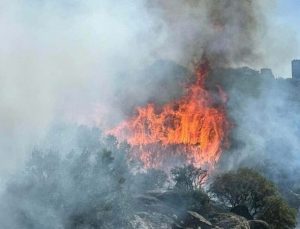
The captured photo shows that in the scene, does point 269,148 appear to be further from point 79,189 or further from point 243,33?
point 79,189

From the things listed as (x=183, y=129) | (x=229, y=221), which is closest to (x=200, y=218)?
(x=229, y=221)

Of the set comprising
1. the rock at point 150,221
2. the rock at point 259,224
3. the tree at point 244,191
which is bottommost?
the rock at point 150,221

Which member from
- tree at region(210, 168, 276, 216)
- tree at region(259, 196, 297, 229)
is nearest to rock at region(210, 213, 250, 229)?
tree at region(259, 196, 297, 229)

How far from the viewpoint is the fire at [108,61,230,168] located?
72.8 metres

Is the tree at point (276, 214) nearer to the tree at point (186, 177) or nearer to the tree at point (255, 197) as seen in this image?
the tree at point (255, 197)

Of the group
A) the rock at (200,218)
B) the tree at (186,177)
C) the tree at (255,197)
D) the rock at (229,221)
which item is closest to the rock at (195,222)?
the rock at (200,218)

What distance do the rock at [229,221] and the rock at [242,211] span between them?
11.2 feet

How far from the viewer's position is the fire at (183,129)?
72750 mm

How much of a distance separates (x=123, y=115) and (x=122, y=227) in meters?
38.9

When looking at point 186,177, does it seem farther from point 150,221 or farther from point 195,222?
point 150,221

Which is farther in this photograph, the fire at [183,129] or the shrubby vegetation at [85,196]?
the fire at [183,129]

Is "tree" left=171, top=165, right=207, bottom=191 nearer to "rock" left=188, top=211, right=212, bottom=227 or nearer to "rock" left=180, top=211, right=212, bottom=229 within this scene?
"rock" left=188, top=211, right=212, bottom=227

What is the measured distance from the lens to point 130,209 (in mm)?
37219

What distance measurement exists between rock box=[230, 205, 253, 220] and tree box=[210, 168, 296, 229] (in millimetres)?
1024
